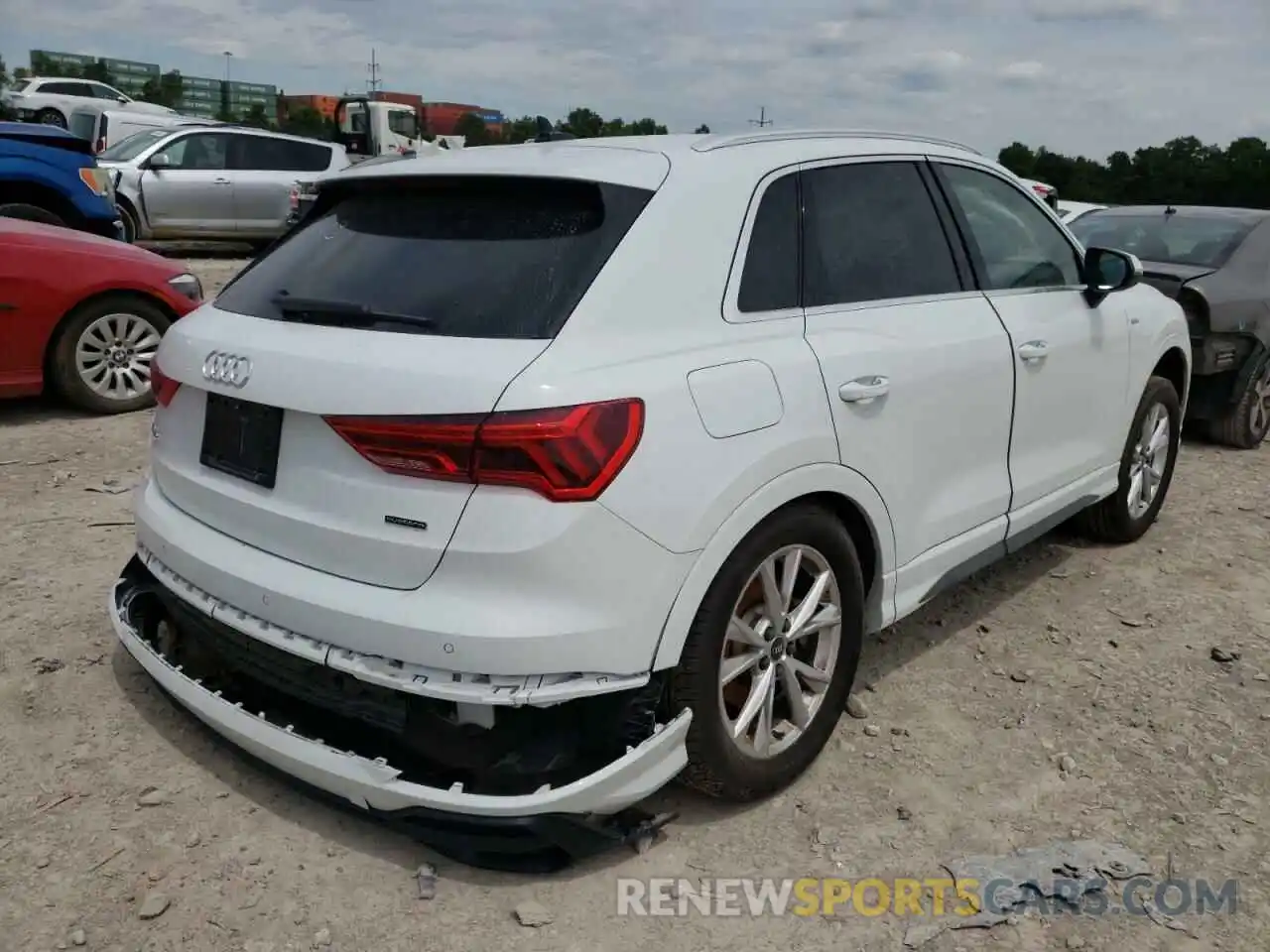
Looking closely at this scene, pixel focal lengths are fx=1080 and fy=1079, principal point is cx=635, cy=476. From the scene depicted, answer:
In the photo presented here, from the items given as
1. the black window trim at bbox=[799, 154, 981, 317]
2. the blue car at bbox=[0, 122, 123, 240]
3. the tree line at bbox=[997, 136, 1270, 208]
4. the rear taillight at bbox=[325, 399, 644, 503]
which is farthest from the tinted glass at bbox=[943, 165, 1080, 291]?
the tree line at bbox=[997, 136, 1270, 208]

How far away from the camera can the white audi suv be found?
2314 millimetres

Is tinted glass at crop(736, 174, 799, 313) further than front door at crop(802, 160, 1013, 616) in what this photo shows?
No

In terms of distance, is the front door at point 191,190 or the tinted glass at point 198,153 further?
the tinted glass at point 198,153

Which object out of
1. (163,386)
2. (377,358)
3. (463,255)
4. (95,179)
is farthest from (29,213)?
(377,358)

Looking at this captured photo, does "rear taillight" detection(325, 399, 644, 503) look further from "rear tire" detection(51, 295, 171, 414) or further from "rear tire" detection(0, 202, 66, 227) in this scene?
"rear tire" detection(0, 202, 66, 227)

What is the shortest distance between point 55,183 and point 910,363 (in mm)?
7784

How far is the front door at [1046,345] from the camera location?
3797 millimetres

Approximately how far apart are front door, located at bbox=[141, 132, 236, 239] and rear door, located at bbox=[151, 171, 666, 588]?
12096mm

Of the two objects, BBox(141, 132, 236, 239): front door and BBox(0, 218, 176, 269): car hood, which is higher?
BBox(141, 132, 236, 239): front door

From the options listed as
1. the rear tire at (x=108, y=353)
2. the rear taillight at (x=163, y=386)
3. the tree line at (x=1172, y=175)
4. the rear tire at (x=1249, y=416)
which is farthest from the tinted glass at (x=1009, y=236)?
the tree line at (x=1172, y=175)

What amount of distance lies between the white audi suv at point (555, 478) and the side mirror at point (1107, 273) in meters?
1.16

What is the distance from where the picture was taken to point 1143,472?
505 cm

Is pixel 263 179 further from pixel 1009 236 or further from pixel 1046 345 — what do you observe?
pixel 1046 345

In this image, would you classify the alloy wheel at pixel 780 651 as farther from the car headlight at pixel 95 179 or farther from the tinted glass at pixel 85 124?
the tinted glass at pixel 85 124
